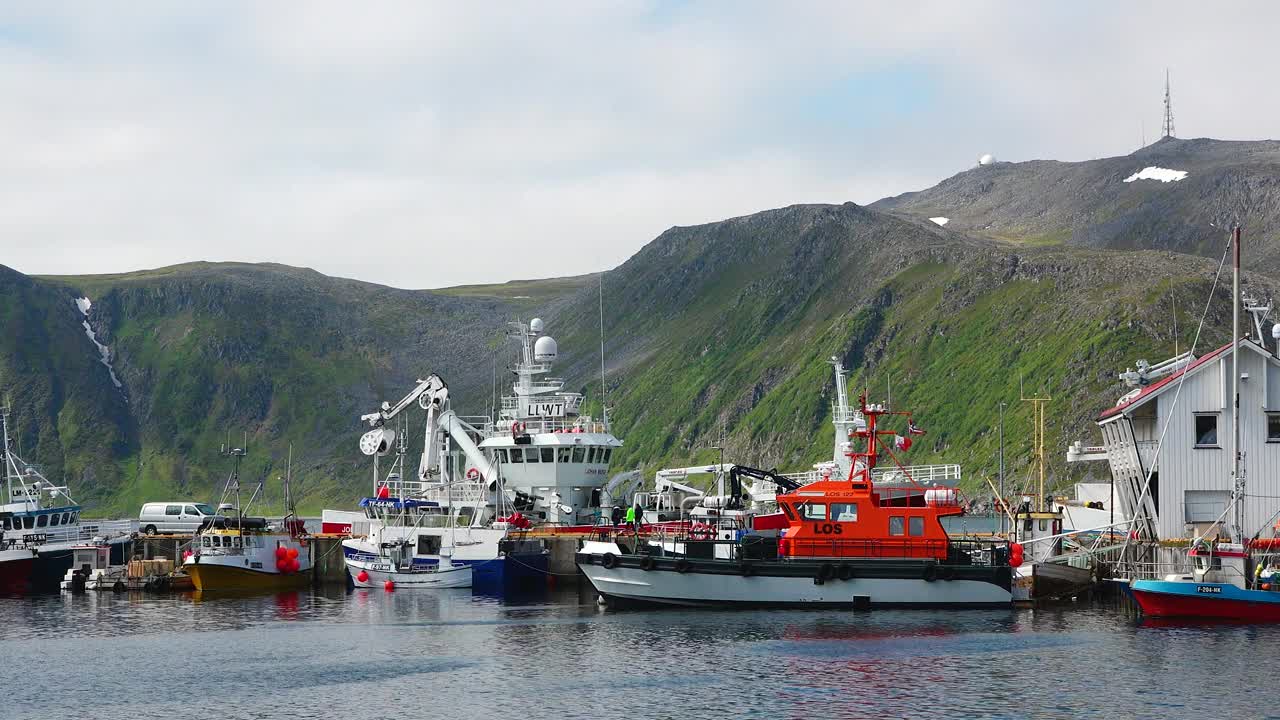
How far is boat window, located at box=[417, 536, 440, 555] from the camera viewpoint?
72.5 m

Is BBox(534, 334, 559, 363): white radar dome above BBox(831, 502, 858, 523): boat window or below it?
above

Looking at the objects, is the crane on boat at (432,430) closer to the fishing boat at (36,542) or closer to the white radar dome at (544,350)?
the white radar dome at (544,350)

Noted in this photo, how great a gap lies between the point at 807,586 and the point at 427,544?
25.2 meters

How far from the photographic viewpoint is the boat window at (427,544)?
72.5 m

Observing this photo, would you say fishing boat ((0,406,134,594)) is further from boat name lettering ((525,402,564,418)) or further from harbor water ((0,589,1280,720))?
boat name lettering ((525,402,564,418))

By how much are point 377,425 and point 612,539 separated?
2642cm

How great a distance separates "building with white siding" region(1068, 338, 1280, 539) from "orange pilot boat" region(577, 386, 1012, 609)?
695 centimetres

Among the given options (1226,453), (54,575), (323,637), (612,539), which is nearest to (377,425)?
(54,575)

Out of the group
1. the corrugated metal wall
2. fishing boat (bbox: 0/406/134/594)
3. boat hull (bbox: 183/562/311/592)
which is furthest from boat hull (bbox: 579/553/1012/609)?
fishing boat (bbox: 0/406/134/594)

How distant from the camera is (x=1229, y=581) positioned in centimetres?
→ 5122

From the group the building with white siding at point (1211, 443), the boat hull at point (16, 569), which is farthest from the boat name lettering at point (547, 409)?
the building with white siding at point (1211, 443)

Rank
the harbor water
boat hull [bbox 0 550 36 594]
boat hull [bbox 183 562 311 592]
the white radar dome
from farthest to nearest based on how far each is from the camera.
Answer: the white radar dome
boat hull [bbox 0 550 36 594]
boat hull [bbox 183 562 311 592]
the harbor water

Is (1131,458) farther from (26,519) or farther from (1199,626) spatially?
(26,519)

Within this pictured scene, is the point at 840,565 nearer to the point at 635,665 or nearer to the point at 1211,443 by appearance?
the point at 635,665
